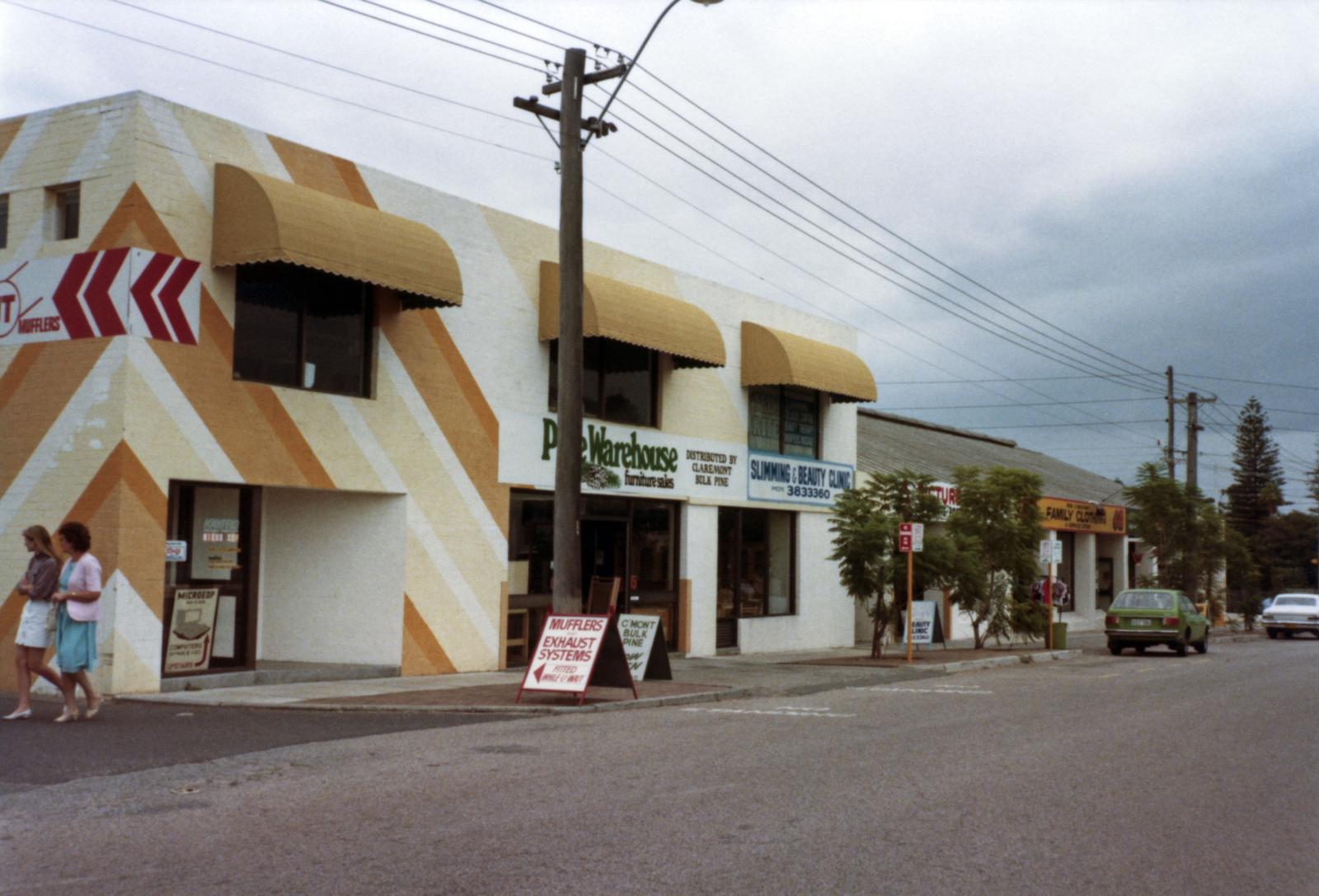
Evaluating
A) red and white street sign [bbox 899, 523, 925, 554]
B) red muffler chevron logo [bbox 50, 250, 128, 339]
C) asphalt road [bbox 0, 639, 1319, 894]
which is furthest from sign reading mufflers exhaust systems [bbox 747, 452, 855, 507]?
red muffler chevron logo [bbox 50, 250, 128, 339]

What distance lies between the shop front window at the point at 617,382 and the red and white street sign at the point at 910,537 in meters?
4.93

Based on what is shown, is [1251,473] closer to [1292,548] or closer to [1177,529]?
[1292,548]

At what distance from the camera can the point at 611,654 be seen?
15.4m

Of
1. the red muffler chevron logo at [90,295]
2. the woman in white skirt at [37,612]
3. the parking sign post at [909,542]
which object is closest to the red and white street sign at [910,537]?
the parking sign post at [909,542]

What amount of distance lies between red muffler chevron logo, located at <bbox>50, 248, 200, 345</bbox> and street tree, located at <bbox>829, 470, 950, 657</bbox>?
498 inches

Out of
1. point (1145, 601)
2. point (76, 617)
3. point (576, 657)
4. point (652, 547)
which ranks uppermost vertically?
point (652, 547)

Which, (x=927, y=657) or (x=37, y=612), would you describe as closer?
(x=37, y=612)

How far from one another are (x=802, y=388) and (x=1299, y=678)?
35.6ft

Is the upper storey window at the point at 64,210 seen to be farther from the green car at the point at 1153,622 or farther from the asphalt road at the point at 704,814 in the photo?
the green car at the point at 1153,622

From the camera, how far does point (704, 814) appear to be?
7930 millimetres

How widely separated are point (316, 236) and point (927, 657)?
50.8ft

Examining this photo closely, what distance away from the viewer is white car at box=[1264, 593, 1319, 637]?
43.8 m

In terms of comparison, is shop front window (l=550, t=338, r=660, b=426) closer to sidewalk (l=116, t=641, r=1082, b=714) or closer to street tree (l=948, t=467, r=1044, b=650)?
sidewalk (l=116, t=641, r=1082, b=714)

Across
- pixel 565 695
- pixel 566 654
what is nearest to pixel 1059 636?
pixel 565 695
